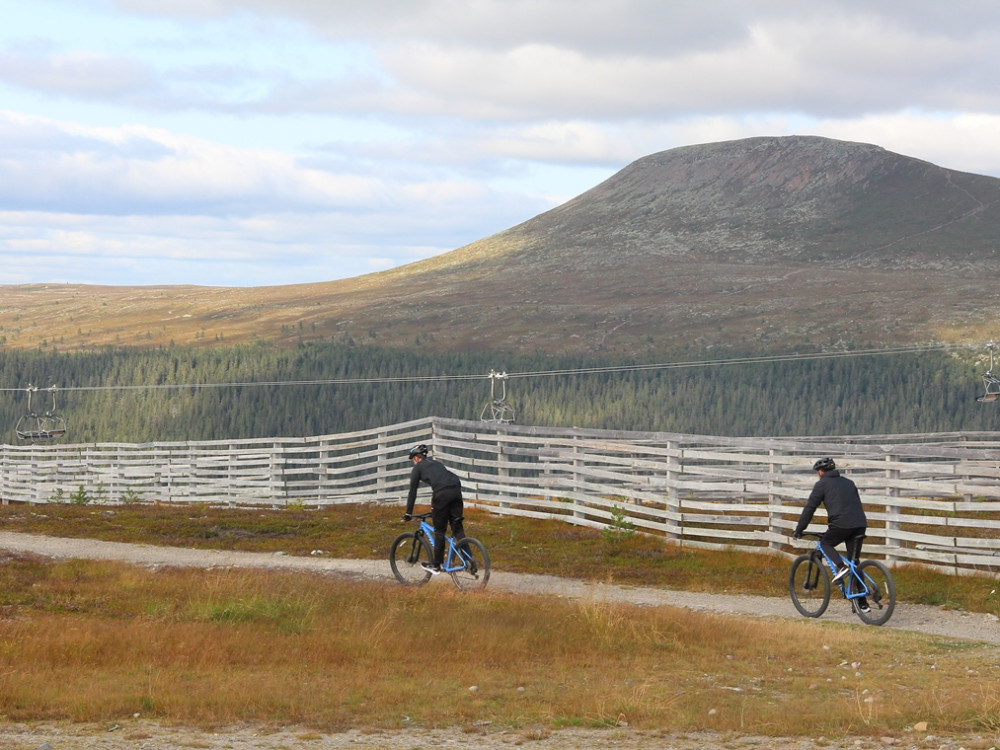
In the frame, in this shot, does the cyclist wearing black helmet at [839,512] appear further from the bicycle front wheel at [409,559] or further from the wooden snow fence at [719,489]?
the bicycle front wheel at [409,559]

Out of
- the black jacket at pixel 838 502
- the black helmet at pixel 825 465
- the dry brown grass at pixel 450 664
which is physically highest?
the black helmet at pixel 825 465

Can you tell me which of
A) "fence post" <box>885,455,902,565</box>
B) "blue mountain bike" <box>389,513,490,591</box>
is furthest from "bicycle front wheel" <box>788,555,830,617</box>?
"blue mountain bike" <box>389,513,490,591</box>

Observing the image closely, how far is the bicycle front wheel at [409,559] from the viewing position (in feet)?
61.8

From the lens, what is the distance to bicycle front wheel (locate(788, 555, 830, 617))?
16.3m

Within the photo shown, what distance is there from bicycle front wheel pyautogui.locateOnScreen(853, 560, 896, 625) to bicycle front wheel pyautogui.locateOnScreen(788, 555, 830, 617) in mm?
488

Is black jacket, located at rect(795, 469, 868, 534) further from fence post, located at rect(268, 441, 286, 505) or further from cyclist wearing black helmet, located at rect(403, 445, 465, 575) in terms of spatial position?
fence post, located at rect(268, 441, 286, 505)

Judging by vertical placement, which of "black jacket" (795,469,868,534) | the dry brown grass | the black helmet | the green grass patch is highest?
the black helmet

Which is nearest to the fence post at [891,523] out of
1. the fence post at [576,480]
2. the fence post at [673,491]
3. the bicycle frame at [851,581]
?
the bicycle frame at [851,581]

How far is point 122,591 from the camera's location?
17.4 metres

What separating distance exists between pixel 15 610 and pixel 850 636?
36.0ft

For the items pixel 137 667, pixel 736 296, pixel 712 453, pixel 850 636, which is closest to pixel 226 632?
pixel 137 667

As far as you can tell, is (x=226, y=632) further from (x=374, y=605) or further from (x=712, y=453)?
(x=712, y=453)

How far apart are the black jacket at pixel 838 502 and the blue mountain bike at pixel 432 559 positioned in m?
4.95

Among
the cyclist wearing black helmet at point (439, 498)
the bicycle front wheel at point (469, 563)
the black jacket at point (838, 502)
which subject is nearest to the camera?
the black jacket at point (838, 502)
